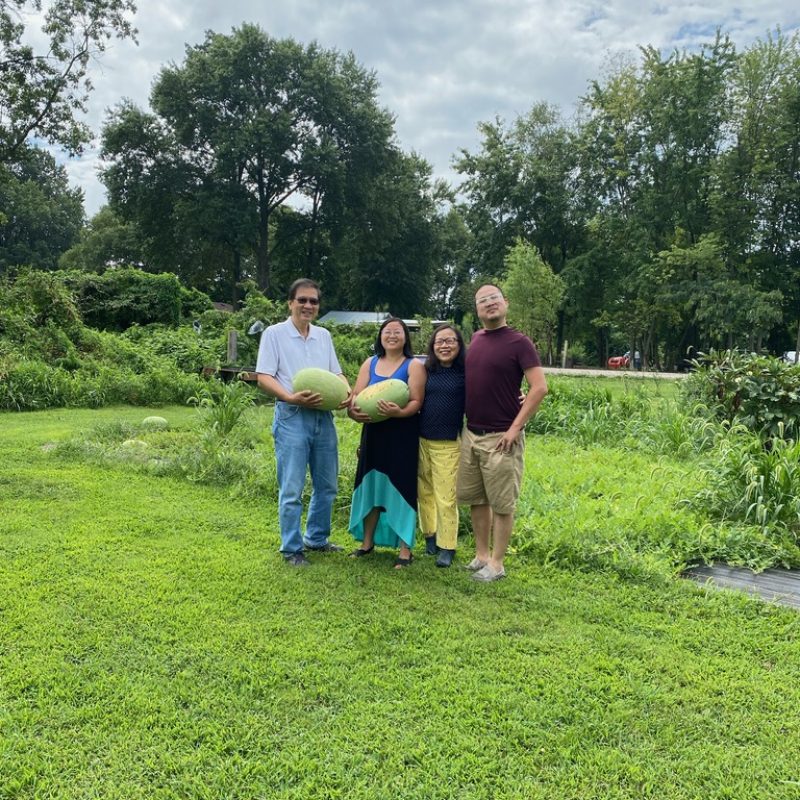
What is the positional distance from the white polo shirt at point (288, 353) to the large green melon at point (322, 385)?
87mm

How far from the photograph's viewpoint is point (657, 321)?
3119 cm

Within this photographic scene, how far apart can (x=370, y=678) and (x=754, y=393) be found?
6.01 metres

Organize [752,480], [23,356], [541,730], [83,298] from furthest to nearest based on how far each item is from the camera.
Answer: [83,298], [23,356], [752,480], [541,730]

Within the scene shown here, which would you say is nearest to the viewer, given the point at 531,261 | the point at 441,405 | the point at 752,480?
the point at 441,405

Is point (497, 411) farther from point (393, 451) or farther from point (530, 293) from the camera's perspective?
point (530, 293)

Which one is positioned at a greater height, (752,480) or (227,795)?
(752,480)

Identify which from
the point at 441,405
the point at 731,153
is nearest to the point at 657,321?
the point at 731,153

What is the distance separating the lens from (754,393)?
22.8 ft

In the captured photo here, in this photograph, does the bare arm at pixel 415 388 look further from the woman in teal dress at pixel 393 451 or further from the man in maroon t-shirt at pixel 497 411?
the man in maroon t-shirt at pixel 497 411

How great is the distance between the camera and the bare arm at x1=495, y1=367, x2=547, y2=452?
3.52 metres

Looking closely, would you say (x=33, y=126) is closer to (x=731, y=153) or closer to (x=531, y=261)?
(x=531, y=261)

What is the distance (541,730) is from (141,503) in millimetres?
3872

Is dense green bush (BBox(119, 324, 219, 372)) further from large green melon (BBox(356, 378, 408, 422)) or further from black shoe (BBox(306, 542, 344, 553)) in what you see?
large green melon (BBox(356, 378, 408, 422))

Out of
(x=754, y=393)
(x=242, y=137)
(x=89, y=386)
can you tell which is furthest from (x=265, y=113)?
(x=754, y=393)
